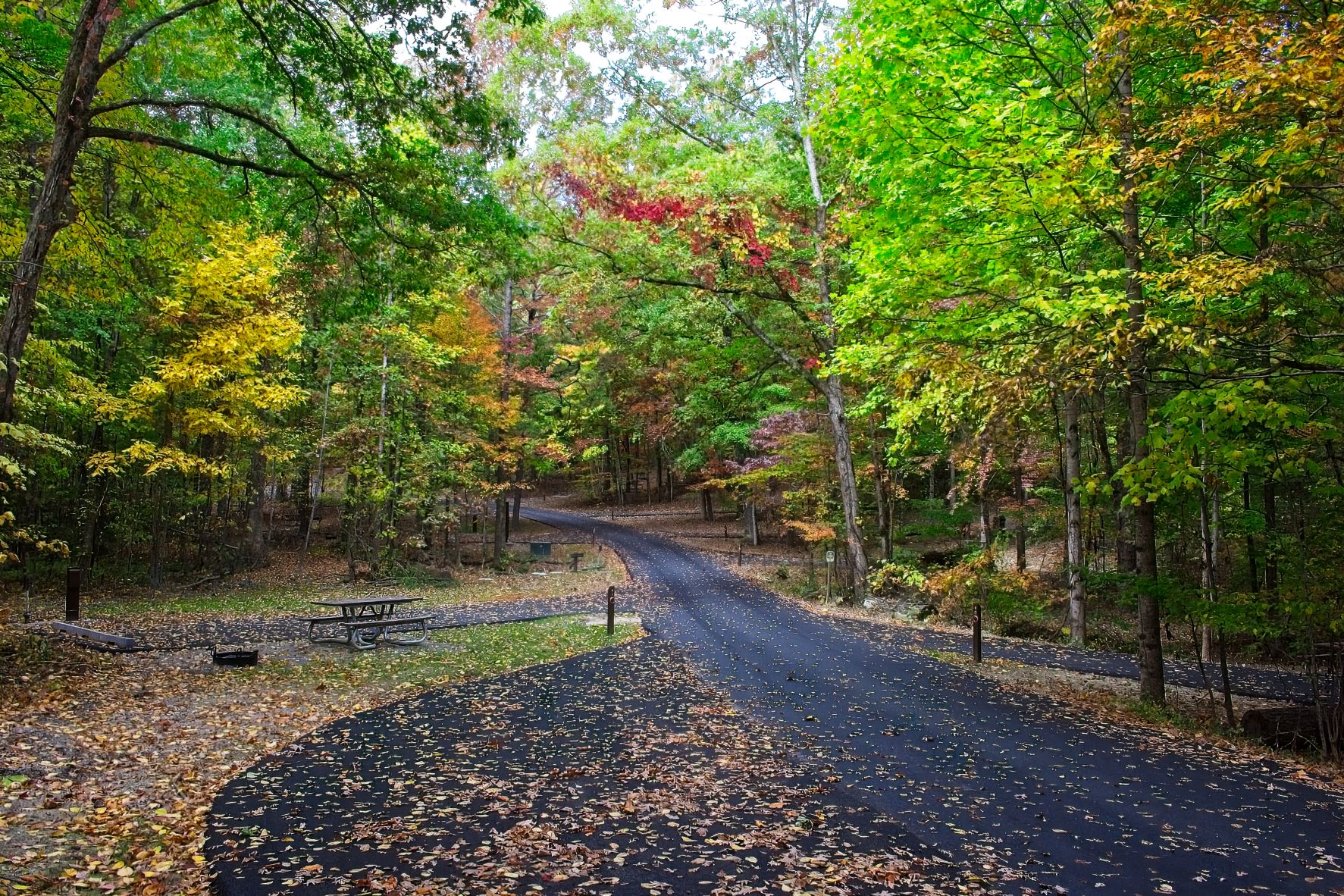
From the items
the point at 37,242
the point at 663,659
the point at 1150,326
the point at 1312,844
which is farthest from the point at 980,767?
the point at 37,242

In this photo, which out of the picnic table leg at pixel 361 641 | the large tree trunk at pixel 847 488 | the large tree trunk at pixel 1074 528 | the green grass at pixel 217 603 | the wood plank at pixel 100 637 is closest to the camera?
the wood plank at pixel 100 637

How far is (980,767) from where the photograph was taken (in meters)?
6.27

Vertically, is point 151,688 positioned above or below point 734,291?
below

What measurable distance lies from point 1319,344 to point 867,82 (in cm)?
549

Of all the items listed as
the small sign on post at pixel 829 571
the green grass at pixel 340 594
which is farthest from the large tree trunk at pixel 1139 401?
the green grass at pixel 340 594

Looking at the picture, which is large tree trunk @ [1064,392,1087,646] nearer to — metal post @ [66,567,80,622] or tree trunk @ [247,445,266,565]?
metal post @ [66,567,80,622]

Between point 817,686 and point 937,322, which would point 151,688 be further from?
point 937,322

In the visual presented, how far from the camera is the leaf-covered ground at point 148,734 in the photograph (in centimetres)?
410

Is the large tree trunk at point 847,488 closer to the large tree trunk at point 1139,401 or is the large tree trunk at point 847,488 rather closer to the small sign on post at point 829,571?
the small sign on post at point 829,571

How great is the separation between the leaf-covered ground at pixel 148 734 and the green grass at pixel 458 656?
0.04 metres

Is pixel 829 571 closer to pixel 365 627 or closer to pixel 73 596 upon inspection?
pixel 365 627

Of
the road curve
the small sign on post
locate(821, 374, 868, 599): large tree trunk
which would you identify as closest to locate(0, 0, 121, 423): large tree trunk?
the road curve

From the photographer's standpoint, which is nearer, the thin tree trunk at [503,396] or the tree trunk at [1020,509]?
the tree trunk at [1020,509]

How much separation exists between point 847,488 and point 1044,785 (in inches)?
482
